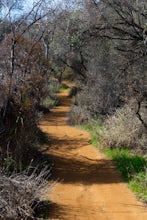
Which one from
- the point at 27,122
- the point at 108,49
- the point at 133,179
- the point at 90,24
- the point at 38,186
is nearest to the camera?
the point at 38,186

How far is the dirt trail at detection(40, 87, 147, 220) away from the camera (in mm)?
10078

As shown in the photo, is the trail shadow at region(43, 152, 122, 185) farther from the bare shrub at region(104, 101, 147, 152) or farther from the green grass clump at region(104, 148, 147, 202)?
the bare shrub at region(104, 101, 147, 152)

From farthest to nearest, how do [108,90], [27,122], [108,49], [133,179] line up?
[108,90], [108,49], [27,122], [133,179]

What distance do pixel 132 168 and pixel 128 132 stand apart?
395 centimetres

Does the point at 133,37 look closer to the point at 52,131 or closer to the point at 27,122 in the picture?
the point at 27,122

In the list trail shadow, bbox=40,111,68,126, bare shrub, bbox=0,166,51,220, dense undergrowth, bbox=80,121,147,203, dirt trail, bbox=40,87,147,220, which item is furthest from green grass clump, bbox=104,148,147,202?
trail shadow, bbox=40,111,68,126

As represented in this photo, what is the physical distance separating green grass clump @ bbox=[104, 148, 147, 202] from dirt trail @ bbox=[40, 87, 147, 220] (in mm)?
191

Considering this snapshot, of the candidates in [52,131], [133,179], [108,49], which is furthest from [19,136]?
[52,131]

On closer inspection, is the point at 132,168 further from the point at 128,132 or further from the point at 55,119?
the point at 55,119

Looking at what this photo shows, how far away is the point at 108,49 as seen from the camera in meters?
20.9

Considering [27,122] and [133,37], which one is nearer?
[27,122]

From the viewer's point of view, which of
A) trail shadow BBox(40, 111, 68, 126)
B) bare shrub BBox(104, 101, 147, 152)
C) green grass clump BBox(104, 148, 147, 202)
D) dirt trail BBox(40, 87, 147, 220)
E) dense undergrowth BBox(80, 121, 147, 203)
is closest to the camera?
dirt trail BBox(40, 87, 147, 220)

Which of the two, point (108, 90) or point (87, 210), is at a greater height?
point (108, 90)

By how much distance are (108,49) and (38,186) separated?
1172 cm
